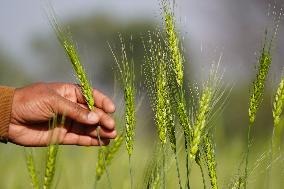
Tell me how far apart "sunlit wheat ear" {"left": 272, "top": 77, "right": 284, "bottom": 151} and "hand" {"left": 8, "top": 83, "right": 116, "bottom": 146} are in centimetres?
77

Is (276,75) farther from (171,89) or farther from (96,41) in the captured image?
(96,41)

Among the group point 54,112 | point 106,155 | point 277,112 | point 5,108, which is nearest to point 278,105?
point 277,112

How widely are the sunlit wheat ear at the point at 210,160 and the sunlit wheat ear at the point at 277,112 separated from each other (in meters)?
0.19

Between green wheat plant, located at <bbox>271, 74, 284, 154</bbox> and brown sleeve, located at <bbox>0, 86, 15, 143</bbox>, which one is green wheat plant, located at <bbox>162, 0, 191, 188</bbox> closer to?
green wheat plant, located at <bbox>271, 74, 284, 154</bbox>

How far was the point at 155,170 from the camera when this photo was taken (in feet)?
6.22

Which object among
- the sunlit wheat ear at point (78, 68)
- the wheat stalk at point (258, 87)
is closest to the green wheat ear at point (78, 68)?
the sunlit wheat ear at point (78, 68)

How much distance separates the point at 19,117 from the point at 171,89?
1.08 meters

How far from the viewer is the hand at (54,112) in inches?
96.8

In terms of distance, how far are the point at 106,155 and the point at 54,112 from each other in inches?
23.5

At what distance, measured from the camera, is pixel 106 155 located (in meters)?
1.94

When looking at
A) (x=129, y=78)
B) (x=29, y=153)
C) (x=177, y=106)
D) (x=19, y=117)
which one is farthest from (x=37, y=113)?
(x=177, y=106)

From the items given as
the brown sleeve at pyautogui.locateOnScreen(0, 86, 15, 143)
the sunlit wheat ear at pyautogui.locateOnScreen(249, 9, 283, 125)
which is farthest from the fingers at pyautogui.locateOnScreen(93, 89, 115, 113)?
the sunlit wheat ear at pyautogui.locateOnScreen(249, 9, 283, 125)

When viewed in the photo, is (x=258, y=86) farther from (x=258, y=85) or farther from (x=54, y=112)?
(x=54, y=112)

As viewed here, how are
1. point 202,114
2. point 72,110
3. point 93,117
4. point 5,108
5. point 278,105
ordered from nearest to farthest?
point 202,114, point 278,105, point 93,117, point 72,110, point 5,108
